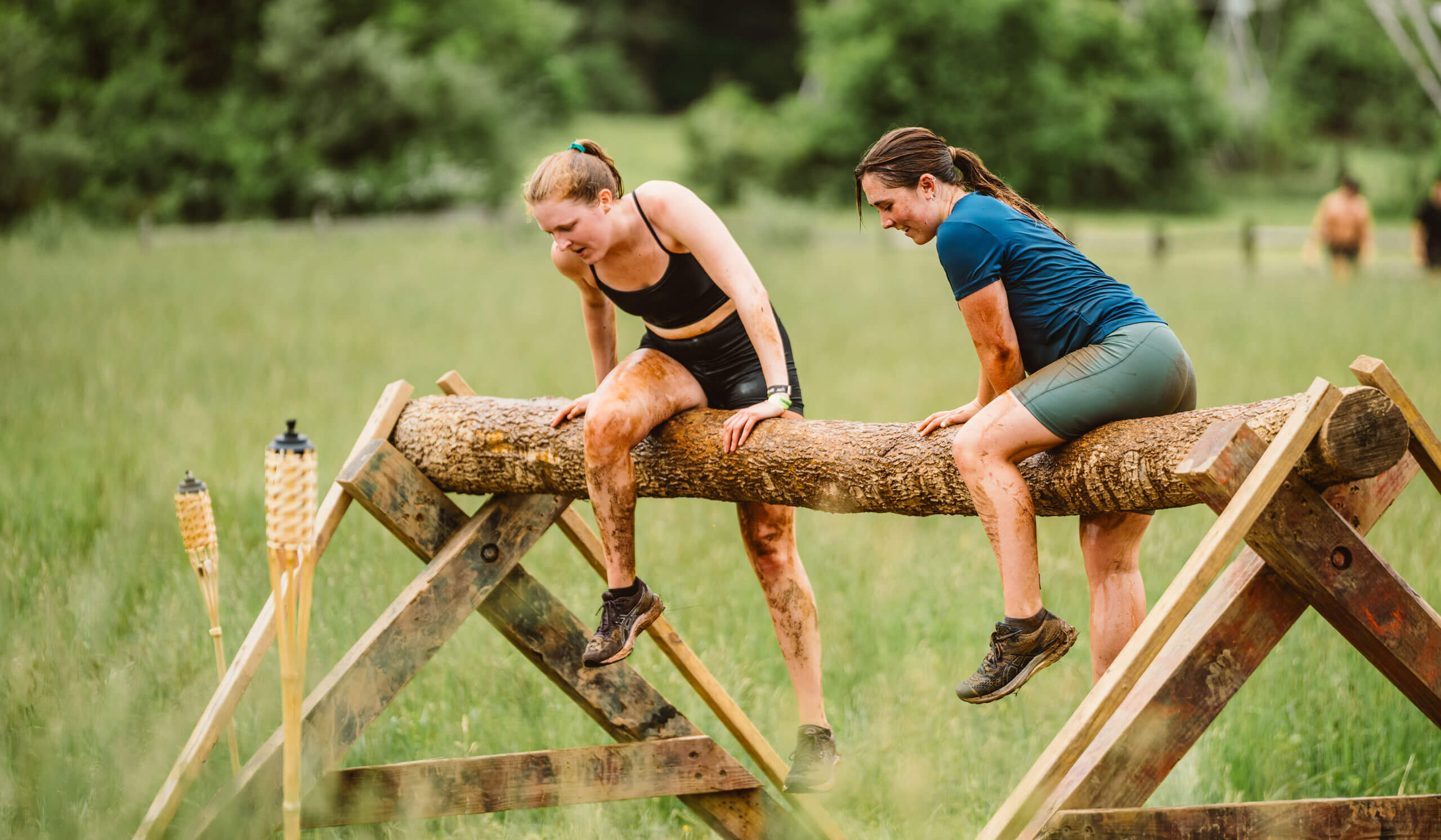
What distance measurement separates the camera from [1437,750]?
4.09 meters

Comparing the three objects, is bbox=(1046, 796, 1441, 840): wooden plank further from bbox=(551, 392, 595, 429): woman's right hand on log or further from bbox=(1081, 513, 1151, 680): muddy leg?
bbox=(551, 392, 595, 429): woman's right hand on log

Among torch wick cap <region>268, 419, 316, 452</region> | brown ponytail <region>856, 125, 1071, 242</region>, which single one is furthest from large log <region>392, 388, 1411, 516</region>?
torch wick cap <region>268, 419, 316, 452</region>

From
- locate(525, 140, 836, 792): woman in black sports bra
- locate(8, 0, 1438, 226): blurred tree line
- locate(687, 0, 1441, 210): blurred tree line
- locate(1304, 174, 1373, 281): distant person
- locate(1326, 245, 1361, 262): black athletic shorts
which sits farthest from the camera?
locate(687, 0, 1441, 210): blurred tree line

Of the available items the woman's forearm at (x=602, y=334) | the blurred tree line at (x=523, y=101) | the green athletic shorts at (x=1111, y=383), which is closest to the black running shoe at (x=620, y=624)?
the woman's forearm at (x=602, y=334)

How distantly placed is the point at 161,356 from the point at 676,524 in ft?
22.2

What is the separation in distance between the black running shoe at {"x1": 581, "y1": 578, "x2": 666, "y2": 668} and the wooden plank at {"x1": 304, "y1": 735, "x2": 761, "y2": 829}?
0.45 metres

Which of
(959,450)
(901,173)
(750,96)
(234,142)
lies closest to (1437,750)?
(959,450)

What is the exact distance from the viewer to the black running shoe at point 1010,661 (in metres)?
2.91

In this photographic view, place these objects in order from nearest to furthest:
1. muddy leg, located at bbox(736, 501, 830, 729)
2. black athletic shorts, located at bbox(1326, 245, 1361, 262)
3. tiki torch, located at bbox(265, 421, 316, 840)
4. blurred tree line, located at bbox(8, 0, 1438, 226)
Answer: tiki torch, located at bbox(265, 421, 316, 840), muddy leg, located at bbox(736, 501, 830, 729), black athletic shorts, located at bbox(1326, 245, 1361, 262), blurred tree line, located at bbox(8, 0, 1438, 226)

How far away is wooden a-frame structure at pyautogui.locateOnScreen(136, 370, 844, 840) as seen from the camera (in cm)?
338

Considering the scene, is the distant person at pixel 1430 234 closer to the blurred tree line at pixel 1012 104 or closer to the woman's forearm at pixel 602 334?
the woman's forearm at pixel 602 334

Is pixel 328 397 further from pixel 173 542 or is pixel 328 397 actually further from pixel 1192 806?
pixel 1192 806

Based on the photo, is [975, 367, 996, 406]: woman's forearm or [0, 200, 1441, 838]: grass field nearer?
[975, 367, 996, 406]: woman's forearm

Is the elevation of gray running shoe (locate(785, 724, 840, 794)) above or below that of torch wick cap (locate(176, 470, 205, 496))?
below
